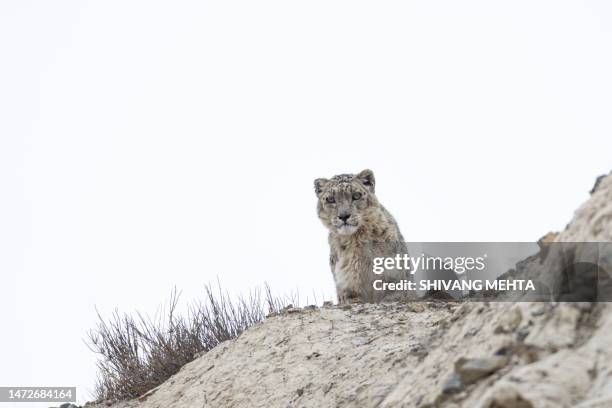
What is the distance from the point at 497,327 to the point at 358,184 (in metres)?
6.69

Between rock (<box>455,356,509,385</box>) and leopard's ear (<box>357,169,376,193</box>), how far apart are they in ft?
23.3

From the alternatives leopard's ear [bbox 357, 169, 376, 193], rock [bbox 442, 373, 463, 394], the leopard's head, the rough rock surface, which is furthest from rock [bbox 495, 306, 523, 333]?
leopard's ear [bbox 357, 169, 376, 193]

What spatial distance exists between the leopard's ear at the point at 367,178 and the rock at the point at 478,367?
23.3 ft

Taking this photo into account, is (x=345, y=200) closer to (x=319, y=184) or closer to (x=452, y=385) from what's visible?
(x=319, y=184)

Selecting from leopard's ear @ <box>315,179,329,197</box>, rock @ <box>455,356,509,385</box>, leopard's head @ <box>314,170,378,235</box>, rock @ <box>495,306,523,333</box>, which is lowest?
rock @ <box>455,356,509,385</box>

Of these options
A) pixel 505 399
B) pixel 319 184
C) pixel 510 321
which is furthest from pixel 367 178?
pixel 505 399

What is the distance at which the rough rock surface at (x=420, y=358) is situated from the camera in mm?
4512

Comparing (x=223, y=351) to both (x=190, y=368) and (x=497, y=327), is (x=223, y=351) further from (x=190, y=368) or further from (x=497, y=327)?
(x=497, y=327)

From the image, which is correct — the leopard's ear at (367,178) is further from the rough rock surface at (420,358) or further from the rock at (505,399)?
the rock at (505,399)

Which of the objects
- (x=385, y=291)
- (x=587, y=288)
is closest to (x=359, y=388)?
(x=587, y=288)

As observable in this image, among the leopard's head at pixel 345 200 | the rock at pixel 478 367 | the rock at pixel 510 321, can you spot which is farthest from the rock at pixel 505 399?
the leopard's head at pixel 345 200

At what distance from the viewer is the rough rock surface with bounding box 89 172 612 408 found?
14.8 ft

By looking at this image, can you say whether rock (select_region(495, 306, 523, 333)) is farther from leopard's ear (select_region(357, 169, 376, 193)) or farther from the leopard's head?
leopard's ear (select_region(357, 169, 376, 193))

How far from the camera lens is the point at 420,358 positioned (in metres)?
6.53
